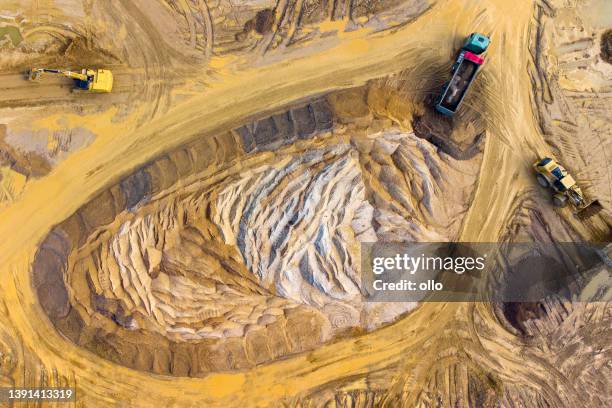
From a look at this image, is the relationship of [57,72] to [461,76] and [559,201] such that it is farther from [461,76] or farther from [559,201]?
[559,201]

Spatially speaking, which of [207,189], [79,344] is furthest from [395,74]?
[79,344]

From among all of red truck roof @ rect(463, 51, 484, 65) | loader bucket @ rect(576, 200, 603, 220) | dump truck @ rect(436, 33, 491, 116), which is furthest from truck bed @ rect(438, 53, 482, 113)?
loader bucket @ rect(576, 200, 603, 220)

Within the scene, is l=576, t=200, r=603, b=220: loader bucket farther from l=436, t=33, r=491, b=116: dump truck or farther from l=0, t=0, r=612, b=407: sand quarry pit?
l=436, t=33, r=491, b=116: dump truck

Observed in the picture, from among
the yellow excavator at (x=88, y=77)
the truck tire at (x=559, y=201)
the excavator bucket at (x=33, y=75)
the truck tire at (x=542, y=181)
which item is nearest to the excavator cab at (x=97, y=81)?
the yellow excavator at (x=88, y=77)

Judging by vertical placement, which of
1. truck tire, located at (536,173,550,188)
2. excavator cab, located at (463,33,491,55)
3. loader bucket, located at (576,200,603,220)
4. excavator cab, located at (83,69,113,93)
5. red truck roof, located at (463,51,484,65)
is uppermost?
excavator cab, located at (83,69,113,93)

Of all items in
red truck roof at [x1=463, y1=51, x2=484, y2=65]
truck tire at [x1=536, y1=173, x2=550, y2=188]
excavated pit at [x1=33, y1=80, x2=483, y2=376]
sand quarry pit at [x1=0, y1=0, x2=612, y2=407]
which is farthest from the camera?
truck tire at [x1=536, y1=173, x2=550, y2=188]

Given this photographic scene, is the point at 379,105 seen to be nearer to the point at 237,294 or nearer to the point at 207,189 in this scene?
the point at 207,189
